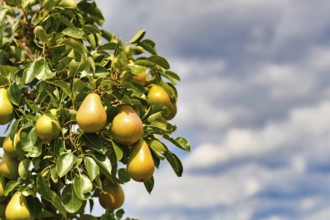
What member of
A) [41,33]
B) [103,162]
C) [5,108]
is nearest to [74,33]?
[41,33]

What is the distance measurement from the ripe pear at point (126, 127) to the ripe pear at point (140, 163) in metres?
0.05

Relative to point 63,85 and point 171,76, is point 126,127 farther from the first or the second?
point 171,76

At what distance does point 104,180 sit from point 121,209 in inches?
10.0

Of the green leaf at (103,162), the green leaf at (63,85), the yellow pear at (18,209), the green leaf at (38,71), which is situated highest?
the green leaf at (38,71)

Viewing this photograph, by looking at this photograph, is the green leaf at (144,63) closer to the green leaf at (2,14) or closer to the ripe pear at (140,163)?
the ripe pear at (140,163)

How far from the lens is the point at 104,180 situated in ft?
10.2

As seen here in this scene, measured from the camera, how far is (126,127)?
2580 millimetres

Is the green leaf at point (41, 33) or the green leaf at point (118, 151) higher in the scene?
the green leaf at point (41, 33)

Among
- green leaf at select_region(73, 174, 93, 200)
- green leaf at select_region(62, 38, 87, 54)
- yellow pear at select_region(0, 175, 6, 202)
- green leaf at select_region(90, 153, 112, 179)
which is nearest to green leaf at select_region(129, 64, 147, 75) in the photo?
green leaf at select_region(62, 38, 87, 54)

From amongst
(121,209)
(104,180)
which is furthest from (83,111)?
(121,209)

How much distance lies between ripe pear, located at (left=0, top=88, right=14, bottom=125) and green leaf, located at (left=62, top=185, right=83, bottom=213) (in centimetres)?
49

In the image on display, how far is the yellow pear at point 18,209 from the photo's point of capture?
9.23 ft

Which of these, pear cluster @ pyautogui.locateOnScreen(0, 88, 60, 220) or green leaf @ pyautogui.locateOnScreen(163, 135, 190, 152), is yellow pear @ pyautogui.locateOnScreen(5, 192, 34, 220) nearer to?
pear cluster @ pyautogui.locateOnScreen(0, 88, 60, 220)

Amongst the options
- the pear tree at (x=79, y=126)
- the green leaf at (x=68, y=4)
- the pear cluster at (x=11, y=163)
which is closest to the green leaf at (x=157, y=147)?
the pear tree at (x=79, y=126)
